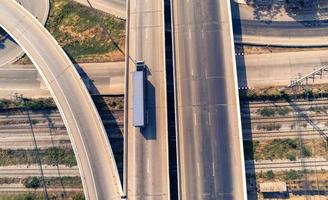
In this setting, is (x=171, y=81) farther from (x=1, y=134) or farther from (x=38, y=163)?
(x=1, y=134)

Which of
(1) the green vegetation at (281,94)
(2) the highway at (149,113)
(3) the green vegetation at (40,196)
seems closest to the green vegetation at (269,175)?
(1) the green vegetation at (281,94)

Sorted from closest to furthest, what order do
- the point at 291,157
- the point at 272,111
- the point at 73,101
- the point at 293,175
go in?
the point at 293,175, the point at 291,157, the point at 73,101, the point at 272,111

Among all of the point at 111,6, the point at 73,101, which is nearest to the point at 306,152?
the point at 73,101

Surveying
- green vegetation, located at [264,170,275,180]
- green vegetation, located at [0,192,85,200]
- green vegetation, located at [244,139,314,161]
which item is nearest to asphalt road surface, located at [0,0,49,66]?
green vegetation, located at [0,192,85,200]

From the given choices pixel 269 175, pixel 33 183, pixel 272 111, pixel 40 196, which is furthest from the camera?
pixel 33 183

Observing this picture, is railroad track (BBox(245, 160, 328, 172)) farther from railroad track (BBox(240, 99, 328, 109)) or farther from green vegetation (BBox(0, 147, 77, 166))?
green vegetation (BBox(0, 147, 77, 166))

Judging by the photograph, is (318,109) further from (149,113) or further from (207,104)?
(149,113)
